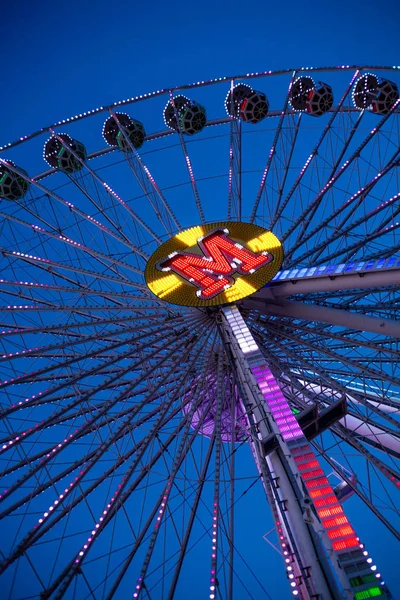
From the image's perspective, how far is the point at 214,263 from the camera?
57.1ft

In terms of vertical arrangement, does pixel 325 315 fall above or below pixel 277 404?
above

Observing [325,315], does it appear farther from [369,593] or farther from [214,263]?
[369,593]

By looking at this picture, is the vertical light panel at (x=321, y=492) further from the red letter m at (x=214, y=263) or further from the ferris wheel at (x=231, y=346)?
the red letter m at (x=214, y=263)

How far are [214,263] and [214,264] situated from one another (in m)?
0.04

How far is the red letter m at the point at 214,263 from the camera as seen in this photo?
16.7 m

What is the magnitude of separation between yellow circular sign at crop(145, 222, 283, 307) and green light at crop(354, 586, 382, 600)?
9139mm

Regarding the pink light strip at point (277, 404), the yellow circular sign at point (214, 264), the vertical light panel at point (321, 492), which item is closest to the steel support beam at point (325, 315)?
the yellow circular sign at point (214, 264)

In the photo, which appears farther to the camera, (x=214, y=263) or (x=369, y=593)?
(x=214, y=263)

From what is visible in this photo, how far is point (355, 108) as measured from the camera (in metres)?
21.9

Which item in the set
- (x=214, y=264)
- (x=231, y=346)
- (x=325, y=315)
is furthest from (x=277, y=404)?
(x=214, y=264)

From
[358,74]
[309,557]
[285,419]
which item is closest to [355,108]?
[358,74]

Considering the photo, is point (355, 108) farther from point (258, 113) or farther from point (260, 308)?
point (260, 308)

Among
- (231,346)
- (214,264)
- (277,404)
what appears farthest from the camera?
(214,264)

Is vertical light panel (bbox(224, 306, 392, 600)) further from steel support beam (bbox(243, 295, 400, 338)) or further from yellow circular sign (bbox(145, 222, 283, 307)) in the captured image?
yellow circular sign (bbox(145, 222, 283, 307))
